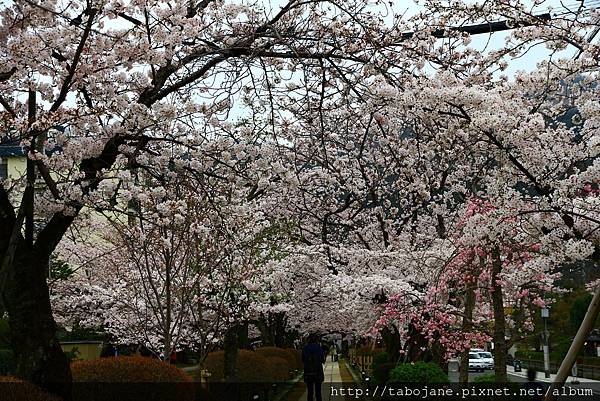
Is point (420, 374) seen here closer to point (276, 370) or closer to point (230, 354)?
point (230, 354)

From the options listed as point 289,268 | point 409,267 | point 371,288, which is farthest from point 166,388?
point 289,268

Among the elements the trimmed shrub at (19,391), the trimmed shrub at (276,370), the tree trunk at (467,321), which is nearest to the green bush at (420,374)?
the tree trunk at (467,321)

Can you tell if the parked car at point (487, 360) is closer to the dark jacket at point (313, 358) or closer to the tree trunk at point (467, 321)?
the dark jacket at point (313, 358)

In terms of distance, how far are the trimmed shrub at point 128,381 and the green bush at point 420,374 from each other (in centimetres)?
440

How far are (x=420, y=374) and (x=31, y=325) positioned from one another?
24.2 feet

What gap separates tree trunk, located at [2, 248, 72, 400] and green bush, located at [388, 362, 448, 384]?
6.88 m

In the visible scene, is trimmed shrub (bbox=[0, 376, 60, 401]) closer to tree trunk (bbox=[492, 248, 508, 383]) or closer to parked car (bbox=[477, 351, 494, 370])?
tree trunk (bbox=[492, 248, 508, 383])

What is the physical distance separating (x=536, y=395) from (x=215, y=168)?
589 centimetres

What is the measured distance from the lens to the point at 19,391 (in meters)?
5.43

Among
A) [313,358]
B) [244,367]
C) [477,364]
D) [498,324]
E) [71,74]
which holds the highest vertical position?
[71,74]

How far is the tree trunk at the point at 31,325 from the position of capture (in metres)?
6.30

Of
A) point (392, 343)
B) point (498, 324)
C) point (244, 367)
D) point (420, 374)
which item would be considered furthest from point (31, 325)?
point (392, 343)

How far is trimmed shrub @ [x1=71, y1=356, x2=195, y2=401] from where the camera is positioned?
8055 millimetres

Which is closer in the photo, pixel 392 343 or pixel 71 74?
pixel 71 74
